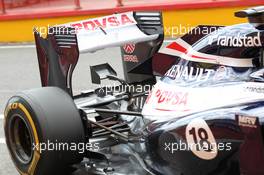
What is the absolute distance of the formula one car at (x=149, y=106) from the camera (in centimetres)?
321

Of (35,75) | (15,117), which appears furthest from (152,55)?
(35,75)

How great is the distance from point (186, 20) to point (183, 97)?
704cm

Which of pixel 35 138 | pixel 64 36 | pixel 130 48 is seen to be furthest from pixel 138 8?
pixel 35 138

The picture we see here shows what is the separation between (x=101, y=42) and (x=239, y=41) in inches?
47.4

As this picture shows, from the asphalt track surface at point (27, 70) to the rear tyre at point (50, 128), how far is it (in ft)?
7.10

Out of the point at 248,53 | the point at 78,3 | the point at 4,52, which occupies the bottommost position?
the point at 4,52

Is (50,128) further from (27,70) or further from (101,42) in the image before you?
(27,70)

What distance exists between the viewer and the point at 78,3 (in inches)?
458

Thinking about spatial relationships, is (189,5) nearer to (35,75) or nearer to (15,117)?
(35,75)

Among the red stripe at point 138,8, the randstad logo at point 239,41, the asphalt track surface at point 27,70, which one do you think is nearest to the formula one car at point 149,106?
the randstad logo at point 239,41

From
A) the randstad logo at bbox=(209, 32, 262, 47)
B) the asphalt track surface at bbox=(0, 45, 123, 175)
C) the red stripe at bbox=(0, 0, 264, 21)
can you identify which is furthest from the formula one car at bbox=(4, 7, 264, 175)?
the red stripe at bbox=(0, 0, 264, 21)

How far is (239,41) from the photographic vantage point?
3.46m

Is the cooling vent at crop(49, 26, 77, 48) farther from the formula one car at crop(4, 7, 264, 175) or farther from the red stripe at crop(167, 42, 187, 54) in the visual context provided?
the red stripe at crop(167, 42, 187, 54)
